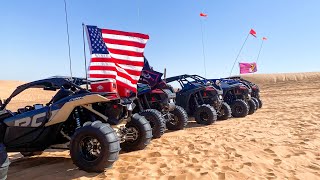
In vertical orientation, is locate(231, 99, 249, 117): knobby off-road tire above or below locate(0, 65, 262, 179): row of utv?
below

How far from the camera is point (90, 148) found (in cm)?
519

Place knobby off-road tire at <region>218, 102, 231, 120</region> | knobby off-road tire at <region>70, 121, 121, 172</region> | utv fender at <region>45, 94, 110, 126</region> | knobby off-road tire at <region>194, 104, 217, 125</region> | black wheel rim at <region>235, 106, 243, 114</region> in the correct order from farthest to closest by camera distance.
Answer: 1. black wheel rim at <region>235, 106, 243, 114</region>
2. knobby off-road tire at <region>218, 102, 231, 120</region>
3. knobby off-road tire at <region>194, 104, 217, 125</region>
4. utv fender at <region>45, 94, 110, 126</region>
5. knobby off-road tire at <region>70, 121, 121, 172</region>

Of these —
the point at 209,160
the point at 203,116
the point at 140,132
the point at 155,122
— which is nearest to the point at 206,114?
the point at 203,116

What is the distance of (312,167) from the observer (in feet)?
17.0

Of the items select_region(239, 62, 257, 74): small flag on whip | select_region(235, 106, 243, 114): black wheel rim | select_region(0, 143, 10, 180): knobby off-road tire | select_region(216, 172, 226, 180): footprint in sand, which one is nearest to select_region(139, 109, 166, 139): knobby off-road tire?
select_region(216, 172, 226, 180): footprint in sand

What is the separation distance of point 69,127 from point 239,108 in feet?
30.2

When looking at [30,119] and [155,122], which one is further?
[155,122]

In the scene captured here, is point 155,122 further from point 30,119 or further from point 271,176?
point 271,176

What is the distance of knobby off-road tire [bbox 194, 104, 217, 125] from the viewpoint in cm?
1098

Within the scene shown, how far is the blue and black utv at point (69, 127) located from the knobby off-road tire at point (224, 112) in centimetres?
690

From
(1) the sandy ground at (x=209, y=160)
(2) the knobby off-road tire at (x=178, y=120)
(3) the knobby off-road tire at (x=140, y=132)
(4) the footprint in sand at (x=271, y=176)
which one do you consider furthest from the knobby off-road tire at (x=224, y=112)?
(4) the footprint in sand at (x=271, y=176)

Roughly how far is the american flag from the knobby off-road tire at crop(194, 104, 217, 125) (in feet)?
17.2

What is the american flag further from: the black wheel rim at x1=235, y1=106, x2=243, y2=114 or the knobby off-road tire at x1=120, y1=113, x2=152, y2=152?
the black wheel rim at x1=235, y1=106, x2=243, y2=114

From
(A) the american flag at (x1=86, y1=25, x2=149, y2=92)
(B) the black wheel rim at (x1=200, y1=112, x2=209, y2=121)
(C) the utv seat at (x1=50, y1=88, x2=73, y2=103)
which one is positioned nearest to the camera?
(C) the utv seat at (x1=50, y1=88, x2=73, y2=103)
